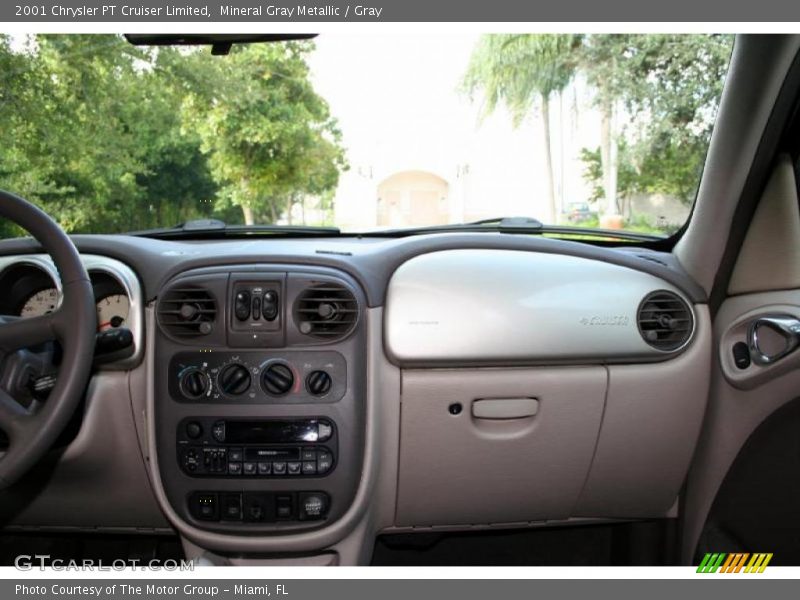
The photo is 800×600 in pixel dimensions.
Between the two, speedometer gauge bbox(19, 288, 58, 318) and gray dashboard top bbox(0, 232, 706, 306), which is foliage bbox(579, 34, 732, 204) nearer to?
gray dashboard top bbox(0, 232, 706, 306)

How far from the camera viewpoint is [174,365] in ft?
6.89

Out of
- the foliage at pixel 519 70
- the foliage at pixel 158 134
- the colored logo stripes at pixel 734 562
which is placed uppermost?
the foliage at pixel 519 70

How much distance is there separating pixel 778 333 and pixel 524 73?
4.61ft

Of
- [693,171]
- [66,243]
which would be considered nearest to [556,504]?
[693,171]

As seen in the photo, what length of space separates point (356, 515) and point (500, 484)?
59cm

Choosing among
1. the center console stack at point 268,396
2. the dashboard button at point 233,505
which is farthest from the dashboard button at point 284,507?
the dashboard button at point 233,505

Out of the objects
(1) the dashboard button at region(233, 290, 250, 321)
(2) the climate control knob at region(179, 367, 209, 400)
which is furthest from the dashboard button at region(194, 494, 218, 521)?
(1) the dashboard button at region(233, 290, 250, 321)

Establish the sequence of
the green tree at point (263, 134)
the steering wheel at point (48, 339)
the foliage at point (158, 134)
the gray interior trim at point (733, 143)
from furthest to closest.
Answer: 1. the green tree at point (263, 134)
2. the foliage at point (158, 134)
3. the gray interior trim at point (733, 143)
4. the steering wheel at point (48, 339)

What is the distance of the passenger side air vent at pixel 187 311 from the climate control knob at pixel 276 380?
252 mm

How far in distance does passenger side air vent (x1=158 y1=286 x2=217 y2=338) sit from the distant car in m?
1.62

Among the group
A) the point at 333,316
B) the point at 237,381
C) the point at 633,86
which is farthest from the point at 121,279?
the point at 633,86

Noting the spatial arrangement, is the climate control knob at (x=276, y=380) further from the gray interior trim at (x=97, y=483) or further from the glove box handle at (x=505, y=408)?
the glove box handle at (x=505, y=408)

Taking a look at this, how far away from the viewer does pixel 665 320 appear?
2.33 meters

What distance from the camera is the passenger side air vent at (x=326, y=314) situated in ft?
6.77
